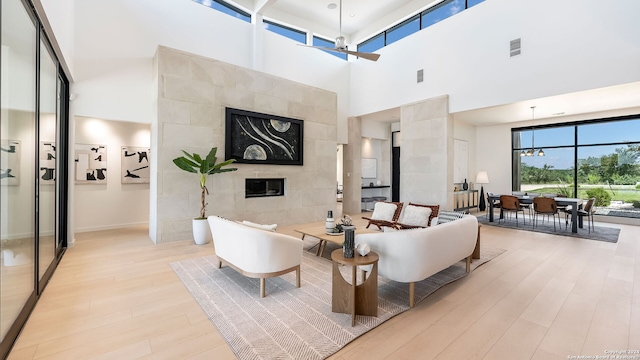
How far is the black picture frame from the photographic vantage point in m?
5.95

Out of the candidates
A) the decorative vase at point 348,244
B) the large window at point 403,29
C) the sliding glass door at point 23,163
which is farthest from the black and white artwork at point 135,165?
the large window at point 403,29

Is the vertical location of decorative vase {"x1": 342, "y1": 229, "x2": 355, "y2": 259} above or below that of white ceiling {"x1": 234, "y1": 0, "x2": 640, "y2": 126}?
below

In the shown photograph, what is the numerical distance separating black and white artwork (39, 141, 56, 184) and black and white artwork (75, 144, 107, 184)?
7.94 feet

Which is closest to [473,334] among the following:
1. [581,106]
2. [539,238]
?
[539,238]

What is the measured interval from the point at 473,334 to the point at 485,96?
5.95 meters

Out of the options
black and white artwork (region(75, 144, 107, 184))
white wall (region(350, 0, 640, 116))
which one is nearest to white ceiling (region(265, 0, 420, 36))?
white wall (region(350, 0, 640, 116))

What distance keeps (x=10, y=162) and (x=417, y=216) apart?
5258 mm

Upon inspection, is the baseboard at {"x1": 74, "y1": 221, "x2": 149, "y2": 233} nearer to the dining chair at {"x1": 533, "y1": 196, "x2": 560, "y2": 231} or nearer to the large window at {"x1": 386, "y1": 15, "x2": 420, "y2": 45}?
the large window at {"x1": 386, "y1": 15, "x2": 420, "y2": 45}

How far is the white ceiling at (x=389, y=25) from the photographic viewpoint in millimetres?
5922

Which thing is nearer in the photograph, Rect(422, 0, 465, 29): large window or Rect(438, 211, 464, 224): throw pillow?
Rect(438, 211, 464, 224): throw pillow

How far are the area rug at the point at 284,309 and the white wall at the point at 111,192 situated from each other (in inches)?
145

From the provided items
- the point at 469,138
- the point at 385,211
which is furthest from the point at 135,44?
the point at 469,138

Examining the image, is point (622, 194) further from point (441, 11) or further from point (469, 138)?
point (441, 11)

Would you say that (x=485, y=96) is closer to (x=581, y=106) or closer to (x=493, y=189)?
(x=581, y=106)
